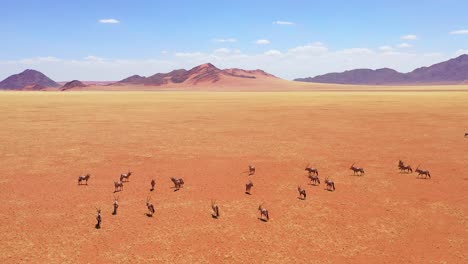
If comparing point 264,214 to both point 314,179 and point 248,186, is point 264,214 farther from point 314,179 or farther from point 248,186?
point 314,179

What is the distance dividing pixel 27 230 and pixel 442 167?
22102 mm

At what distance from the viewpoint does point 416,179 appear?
21.0 m

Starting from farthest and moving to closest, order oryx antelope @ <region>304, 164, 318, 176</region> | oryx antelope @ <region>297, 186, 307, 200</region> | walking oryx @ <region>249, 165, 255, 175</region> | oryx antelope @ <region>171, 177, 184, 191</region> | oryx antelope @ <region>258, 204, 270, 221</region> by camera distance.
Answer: walking oryx @ <region>249, 165, 255, 175</region>
oryx antelope @ <region>304, 164, 318, 176</region>
oryx antelope @ <region>171, 177, 184, 191</region>
oryx antelope @ <region>297, 186, 307, 200</region>
oryx antelope @ <region>258, 204, 270, 221</region>

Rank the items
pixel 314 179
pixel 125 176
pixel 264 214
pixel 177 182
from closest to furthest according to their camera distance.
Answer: pixel 264 214, pixel 177 182, pixel 314 179, pixel 125 176

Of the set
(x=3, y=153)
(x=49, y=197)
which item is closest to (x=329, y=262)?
(x=49, y=197)

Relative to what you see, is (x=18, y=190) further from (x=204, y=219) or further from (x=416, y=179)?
(x=416, y=179)

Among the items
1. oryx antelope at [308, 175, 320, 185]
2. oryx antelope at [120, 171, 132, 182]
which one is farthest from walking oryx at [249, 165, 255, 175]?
oryx antelope at [120, 171, 132, 182]

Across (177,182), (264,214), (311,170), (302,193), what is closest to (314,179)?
(311,170)

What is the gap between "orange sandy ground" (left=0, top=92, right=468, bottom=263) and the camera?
13312 mm

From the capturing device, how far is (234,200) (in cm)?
1808

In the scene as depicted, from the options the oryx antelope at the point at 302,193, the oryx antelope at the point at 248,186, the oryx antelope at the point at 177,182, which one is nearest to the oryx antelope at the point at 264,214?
the oryx antelope at the point at 302,193

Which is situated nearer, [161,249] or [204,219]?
[161,249]

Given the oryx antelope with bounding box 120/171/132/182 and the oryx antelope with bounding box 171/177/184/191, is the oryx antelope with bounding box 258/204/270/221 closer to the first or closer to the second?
the oryx antelope with bounding box 171/177/184/191

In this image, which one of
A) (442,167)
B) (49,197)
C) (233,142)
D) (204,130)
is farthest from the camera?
(204,130)
